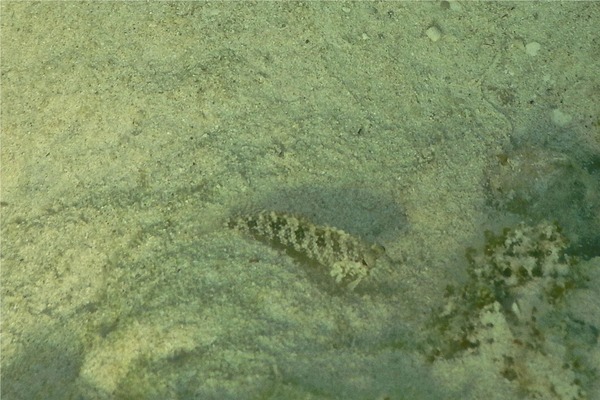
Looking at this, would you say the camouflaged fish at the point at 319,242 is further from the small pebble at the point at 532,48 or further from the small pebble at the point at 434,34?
the small pebble at the point at 532,48

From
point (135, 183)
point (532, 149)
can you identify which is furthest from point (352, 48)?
point (135, 183)

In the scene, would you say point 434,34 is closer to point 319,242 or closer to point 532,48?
point 532,48

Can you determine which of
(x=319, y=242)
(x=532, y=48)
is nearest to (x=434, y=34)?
(x=532, y=48)

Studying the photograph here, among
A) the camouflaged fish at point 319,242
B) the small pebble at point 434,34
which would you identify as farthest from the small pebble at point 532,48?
the camouflaged fish at point 319,242

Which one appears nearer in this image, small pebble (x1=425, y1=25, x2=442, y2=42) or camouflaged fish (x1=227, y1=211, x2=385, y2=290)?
camouflaged fish (x1=227, y1=211, x2=385, y2=290)

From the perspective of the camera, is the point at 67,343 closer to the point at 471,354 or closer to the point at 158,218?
the point at 158,218

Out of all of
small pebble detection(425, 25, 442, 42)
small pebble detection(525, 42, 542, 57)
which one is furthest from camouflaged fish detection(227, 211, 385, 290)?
small pebble detection(525, 42, 542, 57)

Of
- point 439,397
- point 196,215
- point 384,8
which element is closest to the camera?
point 439,397

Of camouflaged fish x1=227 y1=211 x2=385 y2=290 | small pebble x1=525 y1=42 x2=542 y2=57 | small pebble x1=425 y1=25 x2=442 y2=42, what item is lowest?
camouflaged fish x1=227 y1=211 x2=385 y2=290

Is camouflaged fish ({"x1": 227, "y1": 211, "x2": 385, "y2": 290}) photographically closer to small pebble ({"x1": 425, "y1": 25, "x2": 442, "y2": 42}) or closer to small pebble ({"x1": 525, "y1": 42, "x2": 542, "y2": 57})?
small pebble ({"x1": 425, "y1": 25, "x2": 442, "y2": 42})
